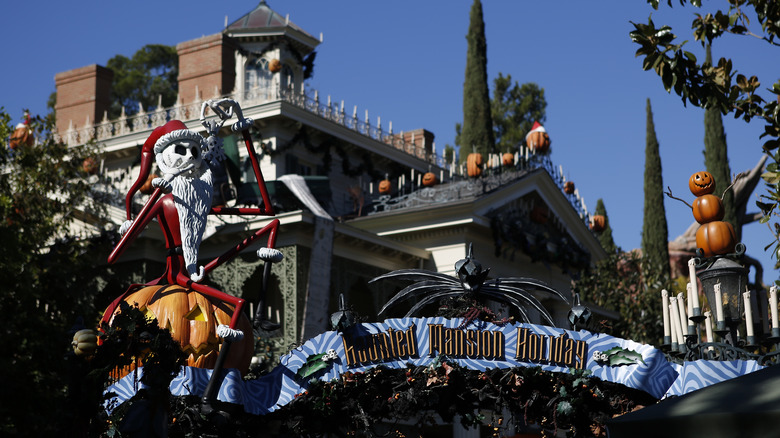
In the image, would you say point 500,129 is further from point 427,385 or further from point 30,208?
point 427,385

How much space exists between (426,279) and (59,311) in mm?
15565

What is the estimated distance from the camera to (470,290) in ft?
37.5

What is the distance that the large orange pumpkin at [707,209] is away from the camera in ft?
42.3

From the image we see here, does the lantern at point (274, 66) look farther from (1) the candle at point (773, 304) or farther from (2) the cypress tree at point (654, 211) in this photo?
(1) the candle at point (773, 304)

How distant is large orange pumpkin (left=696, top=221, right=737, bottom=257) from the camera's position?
12.5 meters

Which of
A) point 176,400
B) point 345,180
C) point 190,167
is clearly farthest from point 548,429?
point 345,180

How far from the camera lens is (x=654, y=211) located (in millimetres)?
39938

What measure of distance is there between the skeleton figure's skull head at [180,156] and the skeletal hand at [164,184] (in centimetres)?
14

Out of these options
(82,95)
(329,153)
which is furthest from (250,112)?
(82,95)

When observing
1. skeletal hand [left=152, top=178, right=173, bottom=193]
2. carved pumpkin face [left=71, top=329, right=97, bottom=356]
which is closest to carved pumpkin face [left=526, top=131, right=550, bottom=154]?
skeletal hand [left=152, top=178, right=173, bottom=193]

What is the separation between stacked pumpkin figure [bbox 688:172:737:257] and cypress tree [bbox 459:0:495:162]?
25411mm

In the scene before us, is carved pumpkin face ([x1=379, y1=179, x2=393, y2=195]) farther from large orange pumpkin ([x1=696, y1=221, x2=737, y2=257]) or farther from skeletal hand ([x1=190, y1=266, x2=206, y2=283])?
large orange pumpkin ([x1=696, y1=221, x2=737, y2=257])

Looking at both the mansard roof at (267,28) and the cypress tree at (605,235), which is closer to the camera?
the mansard roof at (267,28)

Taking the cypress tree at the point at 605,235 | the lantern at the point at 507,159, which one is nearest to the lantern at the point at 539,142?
the lantern at the point at 507,159
